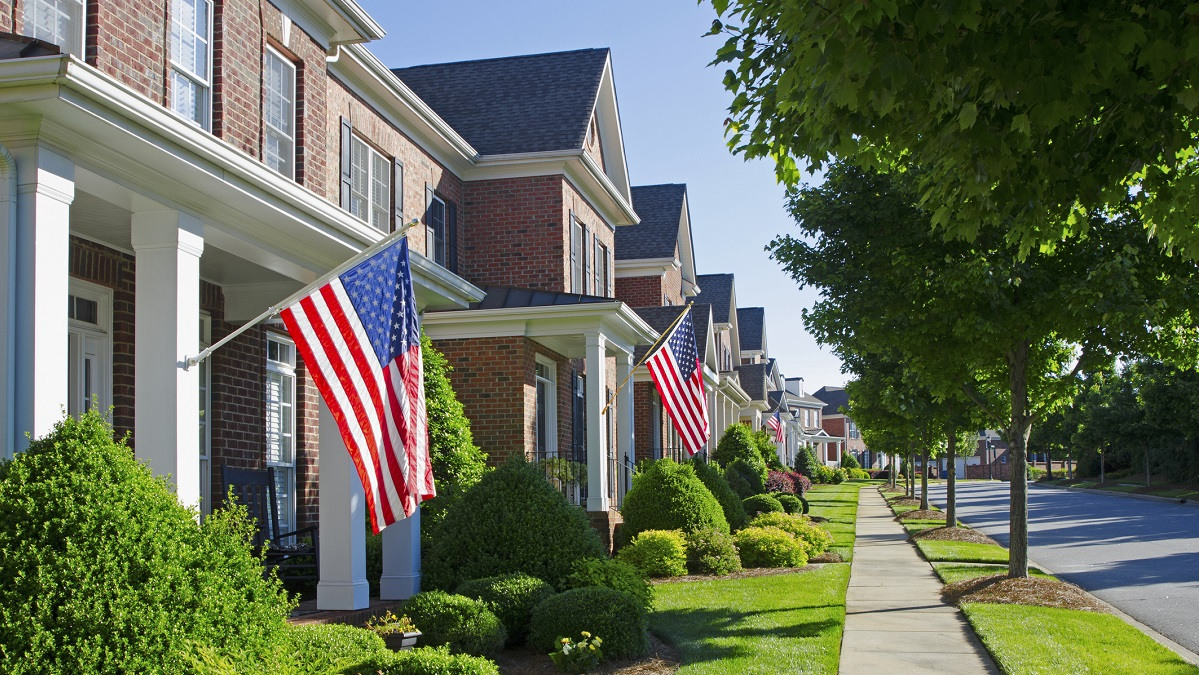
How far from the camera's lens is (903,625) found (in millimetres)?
11766

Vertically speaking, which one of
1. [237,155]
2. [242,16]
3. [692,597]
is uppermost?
[242,16]

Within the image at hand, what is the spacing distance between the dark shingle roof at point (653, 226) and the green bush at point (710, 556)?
14.8 metres

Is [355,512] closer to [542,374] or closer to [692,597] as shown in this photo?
[692,597]

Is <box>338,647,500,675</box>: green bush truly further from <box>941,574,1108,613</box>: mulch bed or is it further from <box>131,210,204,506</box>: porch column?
<box>941,574,1108,613</box>: mulch bed

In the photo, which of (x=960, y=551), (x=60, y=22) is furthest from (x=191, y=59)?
(x=960, y=551)

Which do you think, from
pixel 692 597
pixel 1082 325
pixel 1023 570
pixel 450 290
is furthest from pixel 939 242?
pixel 450 290

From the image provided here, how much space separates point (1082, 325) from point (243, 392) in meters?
10.3

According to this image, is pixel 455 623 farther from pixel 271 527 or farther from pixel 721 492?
pixel 721 492

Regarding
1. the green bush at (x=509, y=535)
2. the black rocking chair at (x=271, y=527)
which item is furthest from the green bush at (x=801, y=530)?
the black rocking chair at (x=271, y=527)

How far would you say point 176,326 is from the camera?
26.1 ft

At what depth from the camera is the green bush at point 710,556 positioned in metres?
16.8

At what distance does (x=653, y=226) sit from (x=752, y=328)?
26.9 meters

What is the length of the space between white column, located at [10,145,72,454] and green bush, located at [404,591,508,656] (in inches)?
138

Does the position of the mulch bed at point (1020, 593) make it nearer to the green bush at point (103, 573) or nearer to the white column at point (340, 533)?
the white column at point (340, 533)
